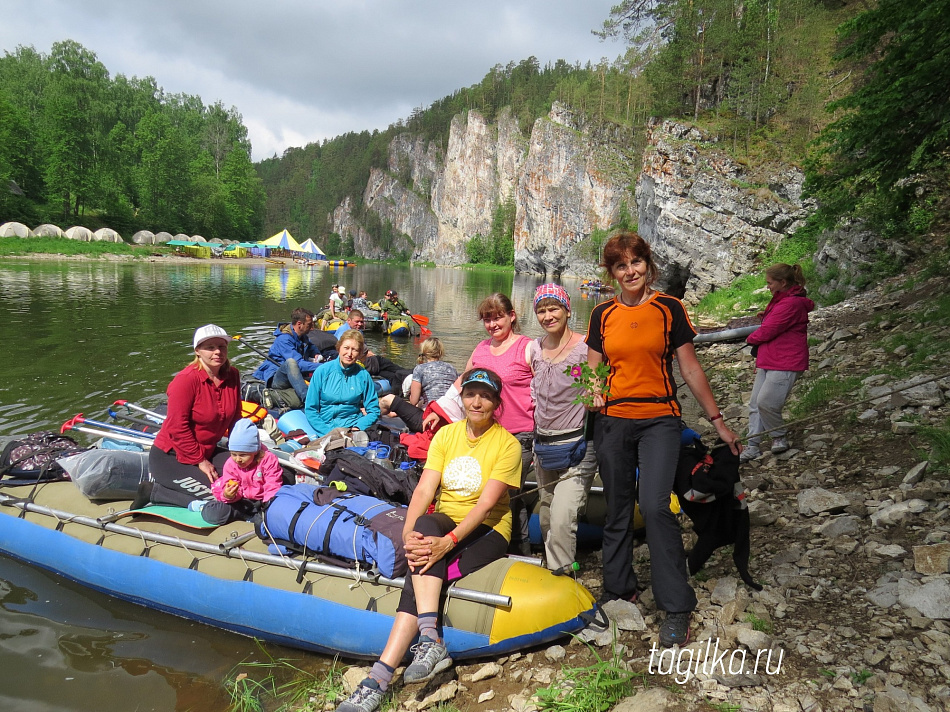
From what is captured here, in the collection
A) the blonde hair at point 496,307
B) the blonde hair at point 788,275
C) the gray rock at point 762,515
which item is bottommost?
the gray rock at point 762,515

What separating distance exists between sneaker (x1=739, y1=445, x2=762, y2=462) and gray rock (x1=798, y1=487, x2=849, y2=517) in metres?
1.41

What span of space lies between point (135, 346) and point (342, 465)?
12.0m

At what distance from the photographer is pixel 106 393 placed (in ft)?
32.6

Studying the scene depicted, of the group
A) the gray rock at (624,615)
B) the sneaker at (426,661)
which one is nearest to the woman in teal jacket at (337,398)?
the sneaker at (426,661)

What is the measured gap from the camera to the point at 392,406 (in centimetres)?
670

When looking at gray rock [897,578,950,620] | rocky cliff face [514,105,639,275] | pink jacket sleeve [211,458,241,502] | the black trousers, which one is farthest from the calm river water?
rocky cliff face [514,105,639,275]

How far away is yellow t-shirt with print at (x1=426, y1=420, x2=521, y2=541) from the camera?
366cm

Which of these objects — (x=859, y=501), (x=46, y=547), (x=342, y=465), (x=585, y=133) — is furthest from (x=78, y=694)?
(x=585, y=133)

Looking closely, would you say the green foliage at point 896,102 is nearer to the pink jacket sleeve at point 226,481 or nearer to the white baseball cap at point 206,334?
the white baseball cap at point 206,334

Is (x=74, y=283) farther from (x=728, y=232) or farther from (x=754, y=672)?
(x=754, y=672)

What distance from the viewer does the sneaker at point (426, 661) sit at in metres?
3.20

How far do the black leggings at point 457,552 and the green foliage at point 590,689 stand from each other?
83cm

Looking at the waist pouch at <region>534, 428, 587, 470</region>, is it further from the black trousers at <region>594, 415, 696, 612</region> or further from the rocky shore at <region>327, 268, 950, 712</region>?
the rocky shore at <region>327, 268, 950, 712</region>

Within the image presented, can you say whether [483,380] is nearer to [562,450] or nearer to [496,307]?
[562,450]
